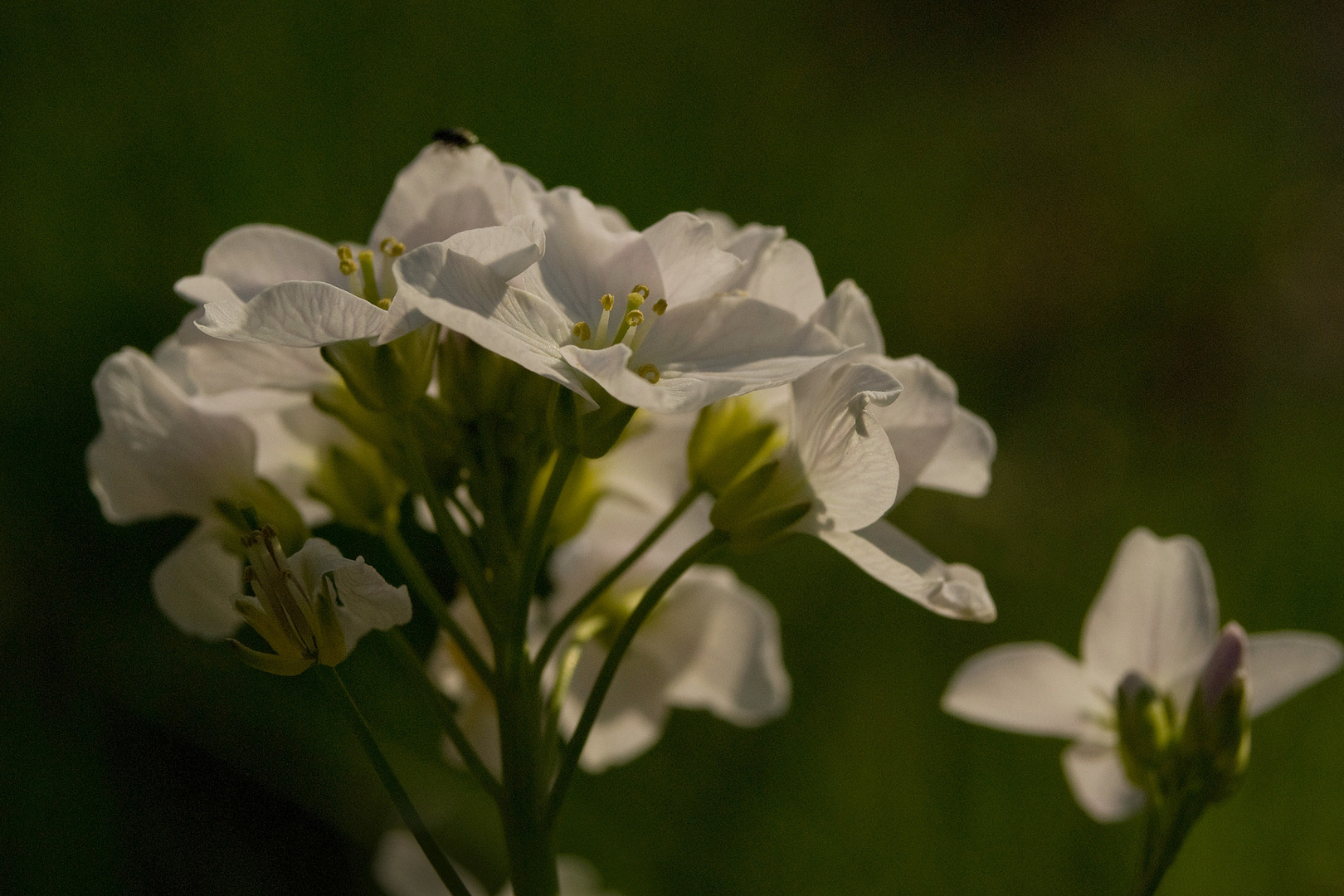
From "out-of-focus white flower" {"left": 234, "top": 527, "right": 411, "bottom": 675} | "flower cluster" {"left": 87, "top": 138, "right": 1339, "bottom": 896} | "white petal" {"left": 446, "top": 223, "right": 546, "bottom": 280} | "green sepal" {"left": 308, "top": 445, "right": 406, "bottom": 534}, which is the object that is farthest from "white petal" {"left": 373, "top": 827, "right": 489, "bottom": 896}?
"white petal" {"left": 446, "top": 223, "right": 546, "bottom": 280}

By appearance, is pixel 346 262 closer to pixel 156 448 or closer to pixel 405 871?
pixel 156 448

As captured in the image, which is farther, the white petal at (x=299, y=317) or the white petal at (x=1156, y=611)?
the white petal at (x=1156, y=611)

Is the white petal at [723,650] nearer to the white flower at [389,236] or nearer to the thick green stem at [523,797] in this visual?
the thick green stem at [523,797]

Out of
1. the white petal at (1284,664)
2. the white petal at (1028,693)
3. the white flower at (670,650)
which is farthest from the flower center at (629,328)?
the white petal at (1284,664)

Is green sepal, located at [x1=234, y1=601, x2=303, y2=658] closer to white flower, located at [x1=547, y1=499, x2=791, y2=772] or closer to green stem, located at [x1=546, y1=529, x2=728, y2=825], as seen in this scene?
green stem, located at [x1=546, y1=529, x2=728, y2=825]

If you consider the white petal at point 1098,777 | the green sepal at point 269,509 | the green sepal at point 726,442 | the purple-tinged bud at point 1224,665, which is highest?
the green sepal at point 726,442

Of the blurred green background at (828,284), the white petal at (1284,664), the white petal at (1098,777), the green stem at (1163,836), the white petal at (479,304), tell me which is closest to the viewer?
the white petal at (479,304)

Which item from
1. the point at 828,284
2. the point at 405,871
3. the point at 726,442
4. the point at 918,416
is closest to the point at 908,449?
the point at 918,416
